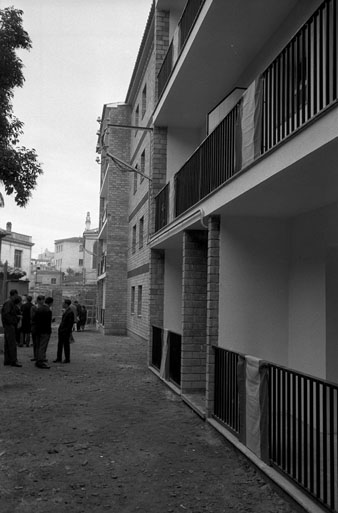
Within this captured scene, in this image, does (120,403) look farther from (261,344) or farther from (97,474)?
(97,474)

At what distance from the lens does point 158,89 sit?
13227 millimetres

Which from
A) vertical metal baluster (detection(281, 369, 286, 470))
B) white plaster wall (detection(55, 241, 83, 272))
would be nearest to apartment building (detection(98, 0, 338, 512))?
vertical metal baluster (detection(281, 369, 286, 470))

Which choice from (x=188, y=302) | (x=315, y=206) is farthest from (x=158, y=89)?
(x=315, y=206)

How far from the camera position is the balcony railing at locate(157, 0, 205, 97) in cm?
1007

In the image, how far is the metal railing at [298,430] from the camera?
14.1 feet

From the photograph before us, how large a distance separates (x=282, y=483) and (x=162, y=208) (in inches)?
328

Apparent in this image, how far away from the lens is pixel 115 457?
584 centimetres

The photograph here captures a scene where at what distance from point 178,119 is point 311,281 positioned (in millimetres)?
6804

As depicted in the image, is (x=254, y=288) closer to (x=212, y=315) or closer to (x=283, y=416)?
(x=212, y=315)

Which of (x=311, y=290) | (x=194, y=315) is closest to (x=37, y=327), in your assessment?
(x=194, y=315)

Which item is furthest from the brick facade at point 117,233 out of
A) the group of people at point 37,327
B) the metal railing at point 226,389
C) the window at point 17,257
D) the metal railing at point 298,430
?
the window at point 17,257

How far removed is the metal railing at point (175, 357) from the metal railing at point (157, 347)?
100 cm

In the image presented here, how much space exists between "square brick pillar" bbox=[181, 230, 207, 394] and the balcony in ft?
2.58

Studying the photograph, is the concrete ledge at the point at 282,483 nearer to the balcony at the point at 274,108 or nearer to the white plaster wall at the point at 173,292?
the balcony at the point at 274,108
